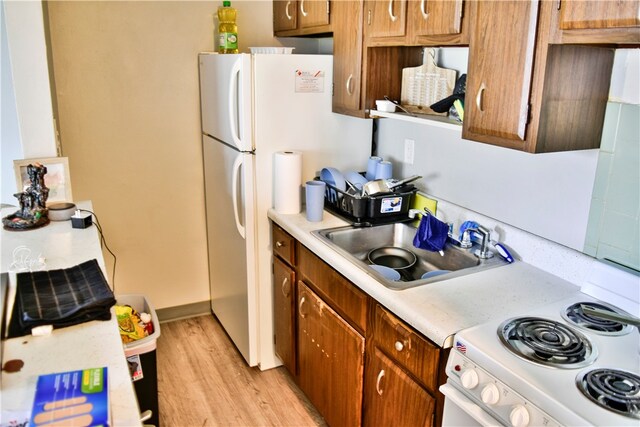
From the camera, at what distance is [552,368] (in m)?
1.35

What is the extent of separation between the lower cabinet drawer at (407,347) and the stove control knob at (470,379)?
132 millimetres

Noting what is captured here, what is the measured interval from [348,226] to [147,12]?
66.1 inches

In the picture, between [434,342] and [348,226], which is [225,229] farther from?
[434,342]

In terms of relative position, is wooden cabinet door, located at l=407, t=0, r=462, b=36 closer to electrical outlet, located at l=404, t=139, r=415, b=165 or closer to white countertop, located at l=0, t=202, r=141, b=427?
electrical outlet, located at l=404, t=139, r=415, b=165

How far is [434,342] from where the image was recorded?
1.55 meters

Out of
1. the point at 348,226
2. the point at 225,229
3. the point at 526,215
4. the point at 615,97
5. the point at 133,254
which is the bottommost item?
the point at 133,254

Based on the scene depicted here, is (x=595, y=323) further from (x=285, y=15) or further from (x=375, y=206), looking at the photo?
Answer: (x=285, y=15)

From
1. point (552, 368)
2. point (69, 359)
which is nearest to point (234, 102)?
point (69, 359)

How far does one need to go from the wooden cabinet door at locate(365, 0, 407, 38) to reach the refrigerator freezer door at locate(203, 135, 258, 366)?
83 centimetres

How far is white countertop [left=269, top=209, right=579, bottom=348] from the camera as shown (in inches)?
62.4

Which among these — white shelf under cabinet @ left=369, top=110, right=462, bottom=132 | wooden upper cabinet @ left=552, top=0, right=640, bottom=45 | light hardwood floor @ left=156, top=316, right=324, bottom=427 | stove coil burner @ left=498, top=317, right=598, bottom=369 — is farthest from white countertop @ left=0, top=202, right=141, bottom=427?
wooden upper cabinet @ left=552, top=0, right=640, bottom=45

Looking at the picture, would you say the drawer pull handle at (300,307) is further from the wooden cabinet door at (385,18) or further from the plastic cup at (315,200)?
the wooden cabinet door at (385,18)

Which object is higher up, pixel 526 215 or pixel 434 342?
pixel 526 215

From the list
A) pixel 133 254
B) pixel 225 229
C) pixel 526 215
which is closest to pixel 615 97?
pixel 526 215
